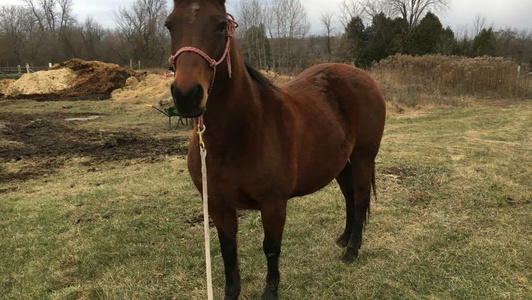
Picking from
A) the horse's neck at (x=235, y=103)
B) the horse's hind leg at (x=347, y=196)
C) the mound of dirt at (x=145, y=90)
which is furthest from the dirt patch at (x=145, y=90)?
the horse's neck at (x=235, y=103)

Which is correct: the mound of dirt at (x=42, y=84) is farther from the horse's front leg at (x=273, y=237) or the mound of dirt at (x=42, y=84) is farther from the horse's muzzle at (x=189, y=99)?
the horse's muzzle at (x=189, y=99)

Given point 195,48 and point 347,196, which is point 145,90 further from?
point 195,48

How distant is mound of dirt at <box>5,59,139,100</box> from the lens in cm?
2078

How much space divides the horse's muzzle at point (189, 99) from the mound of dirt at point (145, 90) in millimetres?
16789

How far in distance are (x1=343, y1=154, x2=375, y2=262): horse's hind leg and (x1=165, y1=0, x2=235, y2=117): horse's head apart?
207 centimetres

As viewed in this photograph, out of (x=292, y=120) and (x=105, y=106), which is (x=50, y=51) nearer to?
(x=105, y=106)

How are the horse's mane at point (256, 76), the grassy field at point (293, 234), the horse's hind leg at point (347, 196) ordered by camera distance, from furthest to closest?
1. the horse's hind leg at point (347, 196)
2. the grassy field at point (293, 234)
3. the horse's mane at point (256, 76)

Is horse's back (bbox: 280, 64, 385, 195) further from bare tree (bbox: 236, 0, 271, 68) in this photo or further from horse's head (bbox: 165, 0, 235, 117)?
bare tree (bbox: 236, 0, 271, 68)

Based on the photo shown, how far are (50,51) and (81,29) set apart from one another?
720cm

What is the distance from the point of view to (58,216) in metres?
4.63

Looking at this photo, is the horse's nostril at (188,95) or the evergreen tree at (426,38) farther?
the evergreen tree at (426,38)

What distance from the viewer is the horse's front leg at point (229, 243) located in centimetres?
251

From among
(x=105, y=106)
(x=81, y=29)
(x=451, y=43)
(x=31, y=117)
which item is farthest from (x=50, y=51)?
(x=451, y=43)

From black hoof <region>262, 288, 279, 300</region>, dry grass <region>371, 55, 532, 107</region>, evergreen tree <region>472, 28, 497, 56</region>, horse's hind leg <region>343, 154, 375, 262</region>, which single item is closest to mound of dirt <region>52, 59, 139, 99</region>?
dry grass <region>371, 55, 532, 107</region>
